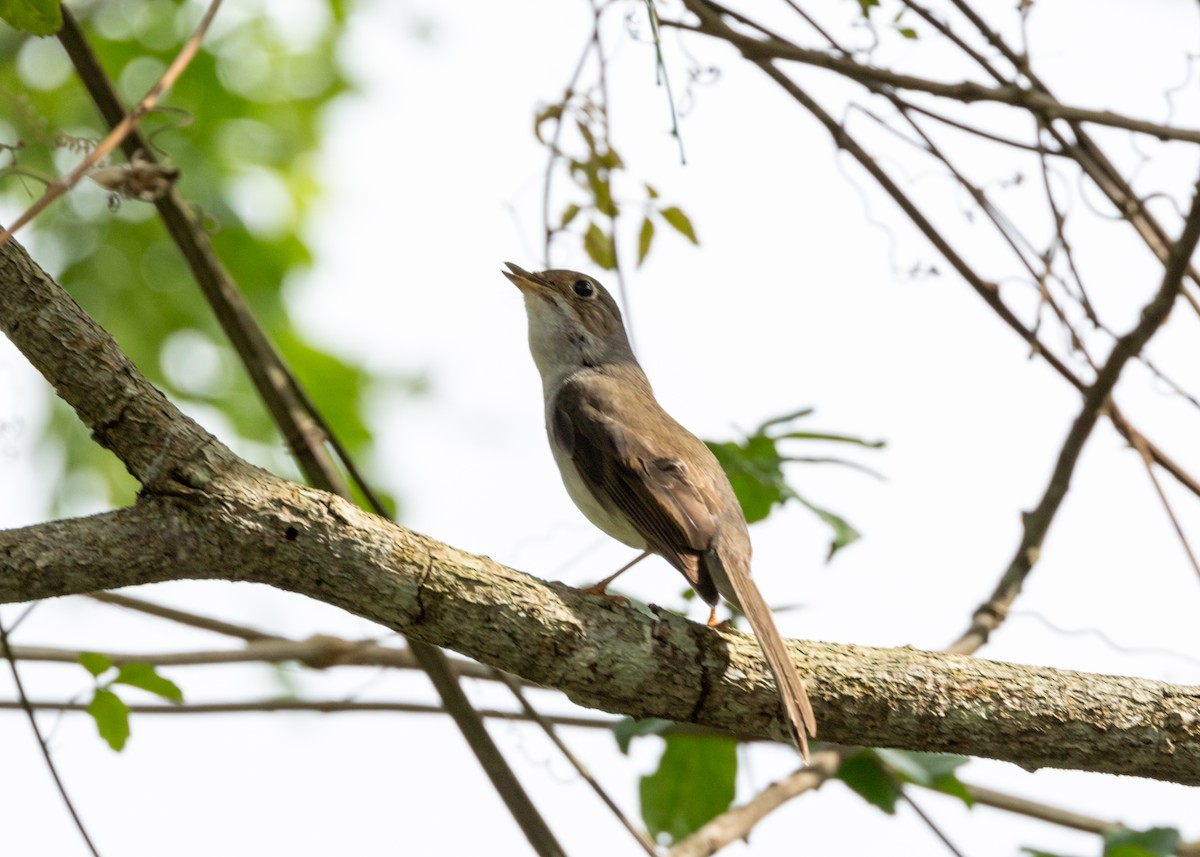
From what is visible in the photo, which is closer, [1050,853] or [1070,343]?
[1050,853]

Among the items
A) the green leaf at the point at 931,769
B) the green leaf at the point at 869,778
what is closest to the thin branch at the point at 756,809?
the green leaf at the point at 869,778

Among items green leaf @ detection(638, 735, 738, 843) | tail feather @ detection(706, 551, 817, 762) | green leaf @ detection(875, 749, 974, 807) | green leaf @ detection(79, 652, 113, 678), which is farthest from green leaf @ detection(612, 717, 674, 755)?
green leaf @ detection(79, 652, 113, 678)

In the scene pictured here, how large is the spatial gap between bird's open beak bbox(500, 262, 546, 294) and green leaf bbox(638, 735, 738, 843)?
2.17 m

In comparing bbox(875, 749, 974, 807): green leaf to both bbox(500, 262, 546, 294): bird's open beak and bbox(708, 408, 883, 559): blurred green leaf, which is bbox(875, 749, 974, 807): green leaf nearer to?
bbox(708, 408, 883, 559): blurred green leaf

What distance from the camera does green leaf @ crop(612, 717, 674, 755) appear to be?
471 cm

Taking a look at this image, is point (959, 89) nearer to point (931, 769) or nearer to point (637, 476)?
point (637, 476)

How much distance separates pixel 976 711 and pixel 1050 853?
721 millimetres

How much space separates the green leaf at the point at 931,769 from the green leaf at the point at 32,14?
327 cm

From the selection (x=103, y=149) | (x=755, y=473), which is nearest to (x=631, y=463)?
(x=755, y=473)

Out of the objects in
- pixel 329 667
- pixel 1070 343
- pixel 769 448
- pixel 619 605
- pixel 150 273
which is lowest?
pixel 619 605

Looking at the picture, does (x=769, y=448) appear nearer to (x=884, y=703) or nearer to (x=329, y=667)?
(x=884, y=703)

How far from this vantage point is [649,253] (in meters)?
5.04

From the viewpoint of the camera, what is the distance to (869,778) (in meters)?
4.66


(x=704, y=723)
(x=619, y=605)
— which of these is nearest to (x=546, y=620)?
(x=619, y=605)
